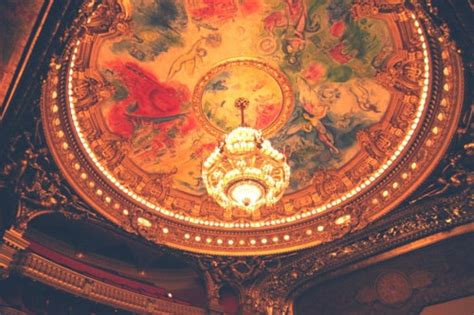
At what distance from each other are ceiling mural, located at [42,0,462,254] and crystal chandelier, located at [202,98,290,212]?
206 centimetres

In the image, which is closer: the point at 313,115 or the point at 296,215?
the point at 313,115

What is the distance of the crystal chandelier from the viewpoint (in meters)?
8.41

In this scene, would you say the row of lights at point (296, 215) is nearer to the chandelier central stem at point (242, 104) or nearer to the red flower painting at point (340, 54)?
the red flower painting at point (340, 54)

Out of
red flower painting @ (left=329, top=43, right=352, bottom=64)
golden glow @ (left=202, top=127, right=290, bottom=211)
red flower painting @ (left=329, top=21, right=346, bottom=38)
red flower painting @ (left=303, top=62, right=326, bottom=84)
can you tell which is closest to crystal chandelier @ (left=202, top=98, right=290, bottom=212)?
golden glow @ (left=202, top=127, right=290, bottom=211)

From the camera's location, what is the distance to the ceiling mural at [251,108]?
29.5 feet

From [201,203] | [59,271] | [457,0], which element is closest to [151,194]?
[201,203]

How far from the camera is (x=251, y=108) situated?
1094 centimetres

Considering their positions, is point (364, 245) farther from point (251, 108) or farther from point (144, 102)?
point (144, 102)

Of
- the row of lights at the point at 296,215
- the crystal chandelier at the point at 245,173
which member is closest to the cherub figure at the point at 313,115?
the row of lights at the point at 296,215

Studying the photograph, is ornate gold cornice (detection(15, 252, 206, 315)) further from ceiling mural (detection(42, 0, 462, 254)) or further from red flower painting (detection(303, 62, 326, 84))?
red flower painting (detection(303, 62, 326, 84))

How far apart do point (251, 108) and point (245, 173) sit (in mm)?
2932

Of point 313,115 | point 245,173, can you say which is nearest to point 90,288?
point 245,173

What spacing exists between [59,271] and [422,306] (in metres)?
7.48

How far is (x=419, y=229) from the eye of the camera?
1034cm
